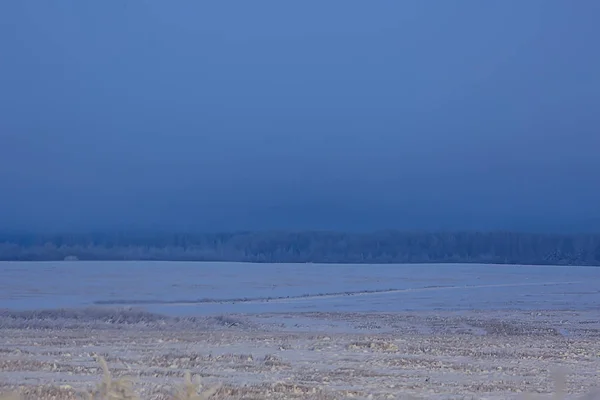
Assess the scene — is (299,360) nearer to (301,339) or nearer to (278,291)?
(301,339)

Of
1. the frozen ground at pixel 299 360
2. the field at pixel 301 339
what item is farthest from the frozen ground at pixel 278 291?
the frozen ground at pixel 299 360

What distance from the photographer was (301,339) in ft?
77.9

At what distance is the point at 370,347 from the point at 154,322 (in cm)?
1263

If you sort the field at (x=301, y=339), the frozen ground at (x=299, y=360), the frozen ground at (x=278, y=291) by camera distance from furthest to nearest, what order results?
the frozen ground at (x=278, y=291) → the field at (x=301, y=339) → the frozen ground at (x=299, y=360)

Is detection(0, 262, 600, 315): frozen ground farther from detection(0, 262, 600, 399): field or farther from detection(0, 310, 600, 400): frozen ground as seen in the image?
detection(0, 310, 600, 400): frozen ground

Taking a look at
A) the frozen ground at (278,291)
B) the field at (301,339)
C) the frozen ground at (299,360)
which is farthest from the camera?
the frozen ground at (278,291)

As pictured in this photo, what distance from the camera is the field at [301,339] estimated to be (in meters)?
14.8

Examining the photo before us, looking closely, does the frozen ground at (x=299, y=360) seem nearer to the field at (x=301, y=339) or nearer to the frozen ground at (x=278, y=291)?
the field at (x=301, y=339)

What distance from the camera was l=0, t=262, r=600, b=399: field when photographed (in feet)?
48.4

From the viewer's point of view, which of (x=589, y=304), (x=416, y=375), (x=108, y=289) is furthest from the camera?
(x=108, y=289)

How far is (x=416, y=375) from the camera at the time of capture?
54.5ft

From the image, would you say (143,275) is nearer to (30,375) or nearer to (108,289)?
(108,289)

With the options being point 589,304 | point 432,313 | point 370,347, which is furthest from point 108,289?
point 370,347

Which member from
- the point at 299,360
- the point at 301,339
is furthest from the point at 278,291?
the point at 299,360
